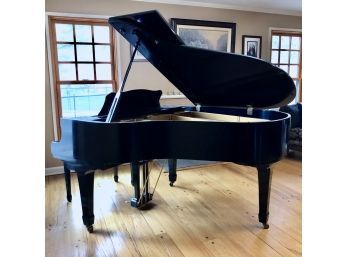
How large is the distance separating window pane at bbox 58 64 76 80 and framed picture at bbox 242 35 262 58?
9.08 feet

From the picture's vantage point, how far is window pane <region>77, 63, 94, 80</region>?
3879mm

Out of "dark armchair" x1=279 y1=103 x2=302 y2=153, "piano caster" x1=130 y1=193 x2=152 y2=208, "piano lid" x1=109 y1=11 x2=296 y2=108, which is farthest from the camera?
"dark armchair" x1=279 y1=103 x2=302 y2=153

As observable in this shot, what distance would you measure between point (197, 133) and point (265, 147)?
0.55m

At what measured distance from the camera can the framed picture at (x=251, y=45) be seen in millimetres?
4695

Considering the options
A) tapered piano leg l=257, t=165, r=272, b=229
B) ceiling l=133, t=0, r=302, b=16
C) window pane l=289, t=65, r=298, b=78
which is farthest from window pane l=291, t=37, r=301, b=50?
tapered piano leg l=257, t=165, r=272, b=229

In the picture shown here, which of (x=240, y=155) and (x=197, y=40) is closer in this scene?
(x=240, y=155)

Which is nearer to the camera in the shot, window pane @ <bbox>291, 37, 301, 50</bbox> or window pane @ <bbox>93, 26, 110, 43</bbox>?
window pane @ <bbox>93, 26, 110, 43</bbox>

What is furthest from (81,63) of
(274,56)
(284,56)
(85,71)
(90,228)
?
(284,56)

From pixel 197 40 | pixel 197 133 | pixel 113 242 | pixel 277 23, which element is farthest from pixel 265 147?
pixel 277 23

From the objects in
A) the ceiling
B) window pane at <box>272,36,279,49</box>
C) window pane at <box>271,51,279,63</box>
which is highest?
the ceiling

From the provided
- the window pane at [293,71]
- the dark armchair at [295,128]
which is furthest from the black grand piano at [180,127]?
the window pane at [293,71]

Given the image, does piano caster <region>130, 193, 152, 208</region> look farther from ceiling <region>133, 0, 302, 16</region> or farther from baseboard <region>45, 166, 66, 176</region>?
ceiling <region>133, 0, 302, 16</region>
